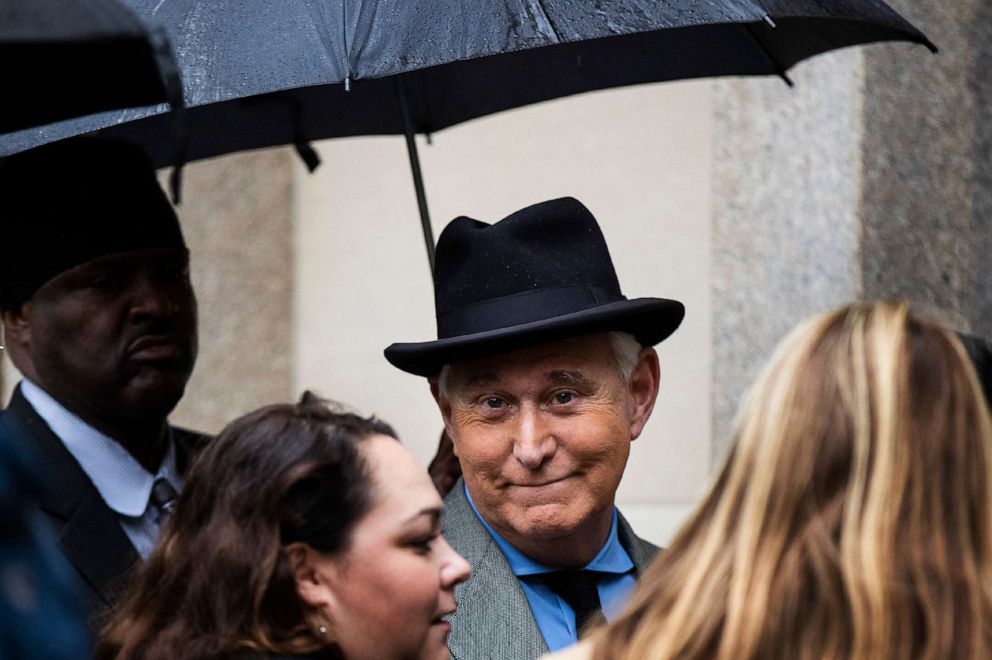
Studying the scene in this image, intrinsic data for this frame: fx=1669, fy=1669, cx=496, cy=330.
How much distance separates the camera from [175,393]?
3.71 meters

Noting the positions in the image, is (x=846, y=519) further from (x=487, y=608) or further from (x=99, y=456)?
(x=99, y=456)

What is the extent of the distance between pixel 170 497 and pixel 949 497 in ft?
6.68

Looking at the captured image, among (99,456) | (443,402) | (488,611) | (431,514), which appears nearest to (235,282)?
(99,456)

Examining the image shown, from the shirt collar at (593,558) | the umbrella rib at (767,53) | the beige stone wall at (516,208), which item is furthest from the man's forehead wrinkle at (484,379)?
the beige stone wall at (516,208)

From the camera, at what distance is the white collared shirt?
3523 mm

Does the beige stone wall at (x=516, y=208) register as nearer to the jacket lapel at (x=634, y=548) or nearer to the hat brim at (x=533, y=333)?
the jacket lapel at (x=634, y=548)

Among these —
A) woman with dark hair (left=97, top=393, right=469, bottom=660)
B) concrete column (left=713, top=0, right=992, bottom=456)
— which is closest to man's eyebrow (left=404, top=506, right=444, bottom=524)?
woman with dark hair (left=97, top=393, right=469, bottom=660)

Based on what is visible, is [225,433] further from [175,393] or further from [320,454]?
[175,393]

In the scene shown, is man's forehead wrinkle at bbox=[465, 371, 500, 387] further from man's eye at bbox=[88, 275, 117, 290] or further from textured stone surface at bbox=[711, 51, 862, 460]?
textured stone surface at bbox=[711, 51, 862, 460]

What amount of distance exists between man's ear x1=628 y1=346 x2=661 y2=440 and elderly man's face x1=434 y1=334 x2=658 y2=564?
0.10 m

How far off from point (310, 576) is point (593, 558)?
100cm

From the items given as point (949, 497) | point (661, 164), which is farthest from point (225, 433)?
point (661, 164)

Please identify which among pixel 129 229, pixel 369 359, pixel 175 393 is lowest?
pixel 369 359

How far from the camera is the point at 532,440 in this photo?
3344 millimetres
